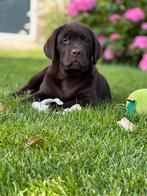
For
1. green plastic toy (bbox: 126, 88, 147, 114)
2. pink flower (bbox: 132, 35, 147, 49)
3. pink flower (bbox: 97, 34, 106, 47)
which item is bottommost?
pink flower (bbox: 97, 34, 106, 47)

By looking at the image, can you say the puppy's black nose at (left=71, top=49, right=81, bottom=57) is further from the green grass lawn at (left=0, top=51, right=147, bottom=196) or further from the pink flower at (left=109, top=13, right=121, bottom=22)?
the pink flower at (left=109, top=13, right=121, bottom=22)

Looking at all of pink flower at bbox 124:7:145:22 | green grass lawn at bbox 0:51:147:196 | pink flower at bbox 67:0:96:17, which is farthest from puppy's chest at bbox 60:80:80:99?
pink flower at bbox 67:0:96:17

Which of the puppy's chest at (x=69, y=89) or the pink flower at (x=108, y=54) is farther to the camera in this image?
the pink flower at (x=108, y=54)

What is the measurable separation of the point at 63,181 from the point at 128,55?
384 inches

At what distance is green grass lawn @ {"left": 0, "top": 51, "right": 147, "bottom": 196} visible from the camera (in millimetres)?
2039

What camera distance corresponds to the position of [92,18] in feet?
39.0

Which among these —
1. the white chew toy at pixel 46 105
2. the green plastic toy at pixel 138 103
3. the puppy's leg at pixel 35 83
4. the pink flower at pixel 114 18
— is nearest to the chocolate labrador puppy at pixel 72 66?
the white chew toy at pixel 46 105

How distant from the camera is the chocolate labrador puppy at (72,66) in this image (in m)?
4.20

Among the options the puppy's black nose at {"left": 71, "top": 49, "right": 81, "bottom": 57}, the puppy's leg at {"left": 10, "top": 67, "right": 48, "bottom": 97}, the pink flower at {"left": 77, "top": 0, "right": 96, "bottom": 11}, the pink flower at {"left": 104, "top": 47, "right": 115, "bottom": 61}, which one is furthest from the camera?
the pink flower at {"left": 77, "top": 0, "right": 96, "bottom": 11}

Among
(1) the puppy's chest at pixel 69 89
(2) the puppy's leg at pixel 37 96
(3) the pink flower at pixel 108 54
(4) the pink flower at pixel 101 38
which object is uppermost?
(1) the puppy's chest at pixel 69 89

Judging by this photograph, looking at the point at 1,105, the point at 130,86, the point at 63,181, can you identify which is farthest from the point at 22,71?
the point at 63,181

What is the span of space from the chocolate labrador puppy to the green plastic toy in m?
0.44

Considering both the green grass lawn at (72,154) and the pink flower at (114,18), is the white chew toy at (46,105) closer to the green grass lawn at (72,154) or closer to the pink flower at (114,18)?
the green grass lawn at (72,154)

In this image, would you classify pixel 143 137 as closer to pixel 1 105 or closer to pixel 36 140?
pixel 36 140
